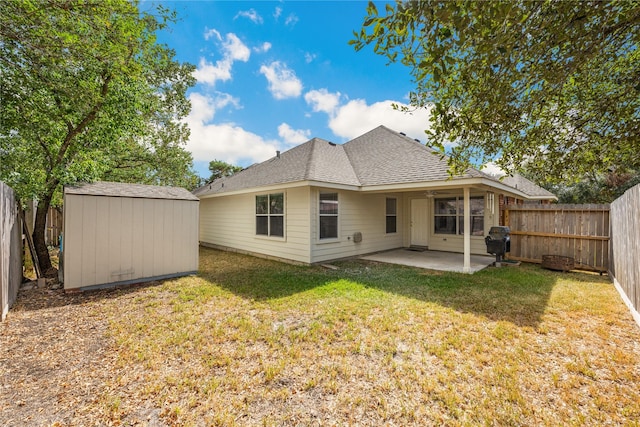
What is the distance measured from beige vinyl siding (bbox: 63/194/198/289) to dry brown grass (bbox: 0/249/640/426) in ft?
2.12

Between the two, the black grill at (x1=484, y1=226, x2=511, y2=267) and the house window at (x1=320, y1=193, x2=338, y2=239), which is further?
the house window at (x1=320, y1=193, x2=338, y2=239)

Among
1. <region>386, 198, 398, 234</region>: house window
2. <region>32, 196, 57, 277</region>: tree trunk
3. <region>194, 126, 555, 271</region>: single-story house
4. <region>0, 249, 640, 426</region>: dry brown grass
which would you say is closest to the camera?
<region>0, 249, 640, 426</region>: dry brown grass

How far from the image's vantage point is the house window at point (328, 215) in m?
8.11

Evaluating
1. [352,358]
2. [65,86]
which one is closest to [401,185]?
[352,358]

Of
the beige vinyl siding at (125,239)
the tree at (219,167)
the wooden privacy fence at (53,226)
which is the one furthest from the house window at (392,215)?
the tree at (219,167)

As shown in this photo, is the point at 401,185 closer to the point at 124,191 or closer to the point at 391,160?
the point at 391,160

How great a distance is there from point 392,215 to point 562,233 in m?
5.05

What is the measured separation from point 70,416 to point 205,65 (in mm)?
11646

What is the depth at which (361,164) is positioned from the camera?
996 centimetres

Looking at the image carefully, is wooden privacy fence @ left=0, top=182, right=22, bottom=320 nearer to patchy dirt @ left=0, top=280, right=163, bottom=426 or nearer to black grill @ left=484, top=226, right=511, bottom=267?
patchy dirt @ left=0, top=280, right=163, bottom=426

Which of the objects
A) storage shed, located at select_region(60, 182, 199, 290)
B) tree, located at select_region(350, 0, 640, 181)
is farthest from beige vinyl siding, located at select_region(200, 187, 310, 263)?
tree, located at select_region(350, 0, 640, 181)

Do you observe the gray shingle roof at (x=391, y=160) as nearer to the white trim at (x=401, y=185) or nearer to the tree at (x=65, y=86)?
the white trim at (x=401, y=185)

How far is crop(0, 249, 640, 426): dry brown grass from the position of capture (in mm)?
2178

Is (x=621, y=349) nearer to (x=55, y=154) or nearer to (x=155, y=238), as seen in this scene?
(x=155, y=238)
